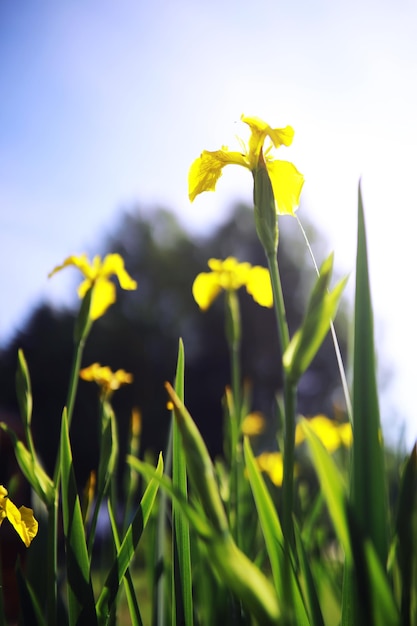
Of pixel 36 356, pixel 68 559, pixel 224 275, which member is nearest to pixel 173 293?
pixel 36 356

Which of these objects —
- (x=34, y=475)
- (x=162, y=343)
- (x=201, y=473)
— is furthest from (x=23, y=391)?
(x=162, y=343)

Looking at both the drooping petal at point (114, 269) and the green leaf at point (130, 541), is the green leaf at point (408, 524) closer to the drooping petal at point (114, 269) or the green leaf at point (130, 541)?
the green leaf at point (130, 541)

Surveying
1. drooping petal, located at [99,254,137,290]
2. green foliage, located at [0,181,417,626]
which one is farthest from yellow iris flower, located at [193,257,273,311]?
green foliage, located at [0,181,417,626]

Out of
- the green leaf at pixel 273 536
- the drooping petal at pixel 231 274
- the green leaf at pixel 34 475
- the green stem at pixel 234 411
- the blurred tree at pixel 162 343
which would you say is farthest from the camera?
the blurred tree at pixel 162 343

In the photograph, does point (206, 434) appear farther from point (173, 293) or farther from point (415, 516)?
point (415, 516)

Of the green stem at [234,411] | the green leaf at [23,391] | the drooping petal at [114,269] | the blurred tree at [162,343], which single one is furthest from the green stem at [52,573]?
the blurred tree at [162,343]

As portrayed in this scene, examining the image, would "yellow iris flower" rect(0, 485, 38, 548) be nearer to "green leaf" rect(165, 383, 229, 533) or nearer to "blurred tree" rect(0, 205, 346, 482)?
"green leaf" rect(165, 383, 229, 533)

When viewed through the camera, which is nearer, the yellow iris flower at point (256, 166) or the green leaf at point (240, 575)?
the green leaf at point (240, 575)

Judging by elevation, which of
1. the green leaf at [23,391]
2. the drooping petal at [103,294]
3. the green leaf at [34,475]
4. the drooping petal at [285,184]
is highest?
the drooping petal at [285,184]

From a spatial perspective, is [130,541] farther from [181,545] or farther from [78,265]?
[78,265]
